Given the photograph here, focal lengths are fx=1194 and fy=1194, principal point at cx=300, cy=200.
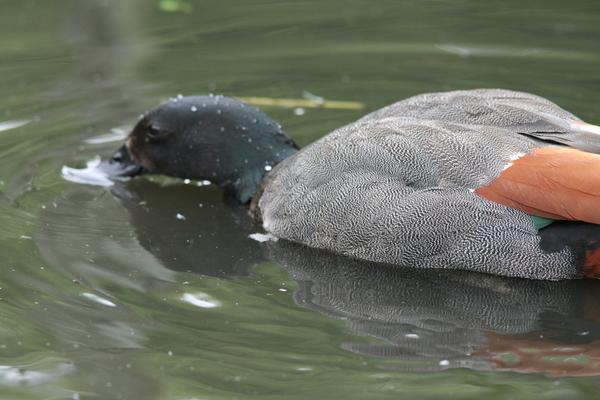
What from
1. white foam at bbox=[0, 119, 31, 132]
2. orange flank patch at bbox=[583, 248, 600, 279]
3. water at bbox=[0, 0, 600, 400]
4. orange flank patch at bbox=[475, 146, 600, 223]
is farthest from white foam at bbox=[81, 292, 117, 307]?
white foam at bbox=[0, 119, 31, 132]

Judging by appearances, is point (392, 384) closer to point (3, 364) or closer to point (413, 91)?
point (3, 364)

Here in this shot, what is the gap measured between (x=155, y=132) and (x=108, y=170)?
1.57 feet

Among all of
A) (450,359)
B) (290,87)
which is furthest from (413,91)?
(450,359)

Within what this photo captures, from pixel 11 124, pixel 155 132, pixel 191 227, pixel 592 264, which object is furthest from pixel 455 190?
pixel 11 124

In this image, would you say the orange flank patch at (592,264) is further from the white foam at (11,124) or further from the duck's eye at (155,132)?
the white foam at (11,124)

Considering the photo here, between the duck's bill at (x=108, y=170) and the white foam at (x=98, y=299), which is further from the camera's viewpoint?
the duck's bill at (x=108, y=170)

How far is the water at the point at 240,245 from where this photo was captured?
5.53 m

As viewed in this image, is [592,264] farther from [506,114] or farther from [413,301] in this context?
[506,114]

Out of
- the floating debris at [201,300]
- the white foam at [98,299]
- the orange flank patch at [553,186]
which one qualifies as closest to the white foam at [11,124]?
the white foam at [98,299]

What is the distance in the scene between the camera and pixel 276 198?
24.4ft

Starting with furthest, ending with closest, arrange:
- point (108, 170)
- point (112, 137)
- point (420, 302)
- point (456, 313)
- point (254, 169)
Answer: point (112, 137), point (108, 170), point (254, 169), point (420, 302), point (456, 313)

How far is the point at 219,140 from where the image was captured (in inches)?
324

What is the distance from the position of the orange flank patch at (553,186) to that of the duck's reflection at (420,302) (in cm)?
48

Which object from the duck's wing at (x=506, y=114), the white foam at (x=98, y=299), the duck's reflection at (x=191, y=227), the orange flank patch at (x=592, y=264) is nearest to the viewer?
the white foam at (x=98, y=299)
